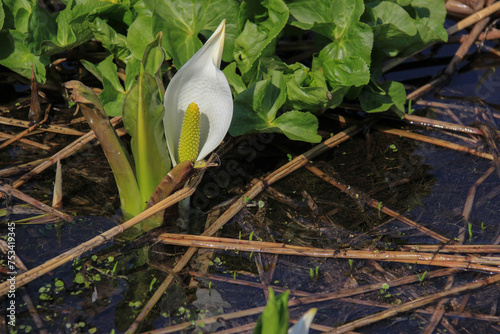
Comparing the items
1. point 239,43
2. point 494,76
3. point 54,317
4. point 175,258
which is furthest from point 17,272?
point 494,76

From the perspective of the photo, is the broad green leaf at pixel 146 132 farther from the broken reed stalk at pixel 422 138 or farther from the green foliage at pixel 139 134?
the broken reed stalk at pixel 422 138

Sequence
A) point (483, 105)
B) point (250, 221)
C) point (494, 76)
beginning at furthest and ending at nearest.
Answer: point (494, 76)
point (483, 105)
point (250, 221)

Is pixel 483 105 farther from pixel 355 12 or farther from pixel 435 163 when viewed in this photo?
pixel 355 12

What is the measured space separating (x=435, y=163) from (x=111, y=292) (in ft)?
5.97

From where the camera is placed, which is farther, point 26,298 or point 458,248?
point 458,248

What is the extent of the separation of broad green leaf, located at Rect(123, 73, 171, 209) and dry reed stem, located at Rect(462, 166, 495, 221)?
1429mm

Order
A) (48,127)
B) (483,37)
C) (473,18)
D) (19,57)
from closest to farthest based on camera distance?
(19,57) → (48,127) → (473,18) → (483,37)

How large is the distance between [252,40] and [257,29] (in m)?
0.09

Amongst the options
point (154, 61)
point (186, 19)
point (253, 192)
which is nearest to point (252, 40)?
point (186, 19)

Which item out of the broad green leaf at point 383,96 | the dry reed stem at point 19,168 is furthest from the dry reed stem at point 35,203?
the broad green leaf at point 383,96

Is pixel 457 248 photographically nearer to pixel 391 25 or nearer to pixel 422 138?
pixel 422 138

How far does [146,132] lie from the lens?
202 cm

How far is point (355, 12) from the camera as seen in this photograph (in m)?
2.52

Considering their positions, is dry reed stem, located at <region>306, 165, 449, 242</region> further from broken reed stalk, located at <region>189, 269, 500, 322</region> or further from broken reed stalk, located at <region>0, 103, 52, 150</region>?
broken reed stalk, located at <region>0, 103, 52, 150</region>
